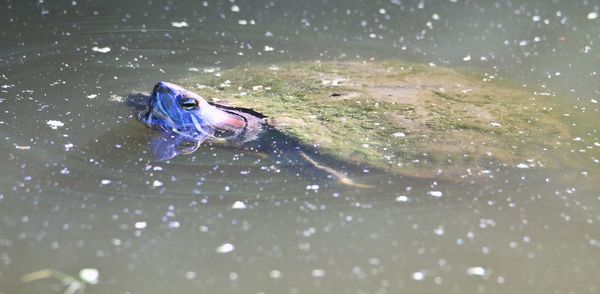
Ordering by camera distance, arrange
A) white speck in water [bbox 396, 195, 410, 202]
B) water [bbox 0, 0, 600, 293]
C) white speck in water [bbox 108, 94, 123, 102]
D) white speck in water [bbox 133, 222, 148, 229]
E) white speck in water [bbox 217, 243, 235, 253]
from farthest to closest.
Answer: white speck in water [bbox 108, 94, 123, 102], white speck in water [bbox 396, 195, 410, 202], white speck in water [bbox 133, 222, 148, 229], white speck in water [bbox 217, 243, 235, 253], water [bbox 0, 0, 600, 293]

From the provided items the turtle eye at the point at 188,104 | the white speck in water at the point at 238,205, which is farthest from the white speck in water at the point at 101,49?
the white speck in water at the point at 238,205

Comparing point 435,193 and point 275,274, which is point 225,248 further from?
point 435,193

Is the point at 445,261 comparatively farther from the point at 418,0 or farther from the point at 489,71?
the point at 418,0

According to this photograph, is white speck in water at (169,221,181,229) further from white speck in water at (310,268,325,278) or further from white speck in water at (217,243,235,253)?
white speck in water at (310,268,325,278)

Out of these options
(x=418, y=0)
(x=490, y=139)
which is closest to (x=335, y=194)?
(x=490, y=139)

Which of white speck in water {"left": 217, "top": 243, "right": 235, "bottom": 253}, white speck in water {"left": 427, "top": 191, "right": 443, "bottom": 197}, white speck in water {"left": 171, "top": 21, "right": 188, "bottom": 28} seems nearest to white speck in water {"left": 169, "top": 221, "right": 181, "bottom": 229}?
white speck in water {"left": 217, "top": 243, "right": 235, "bottom": 253}

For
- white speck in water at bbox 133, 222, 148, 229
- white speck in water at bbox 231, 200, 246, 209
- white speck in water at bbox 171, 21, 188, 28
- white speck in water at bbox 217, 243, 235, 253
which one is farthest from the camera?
white speck in water at bbox 171, 21, 188, 28

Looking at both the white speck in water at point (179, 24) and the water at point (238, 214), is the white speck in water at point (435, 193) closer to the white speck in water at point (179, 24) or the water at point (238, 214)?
the water at point (238, 214)
